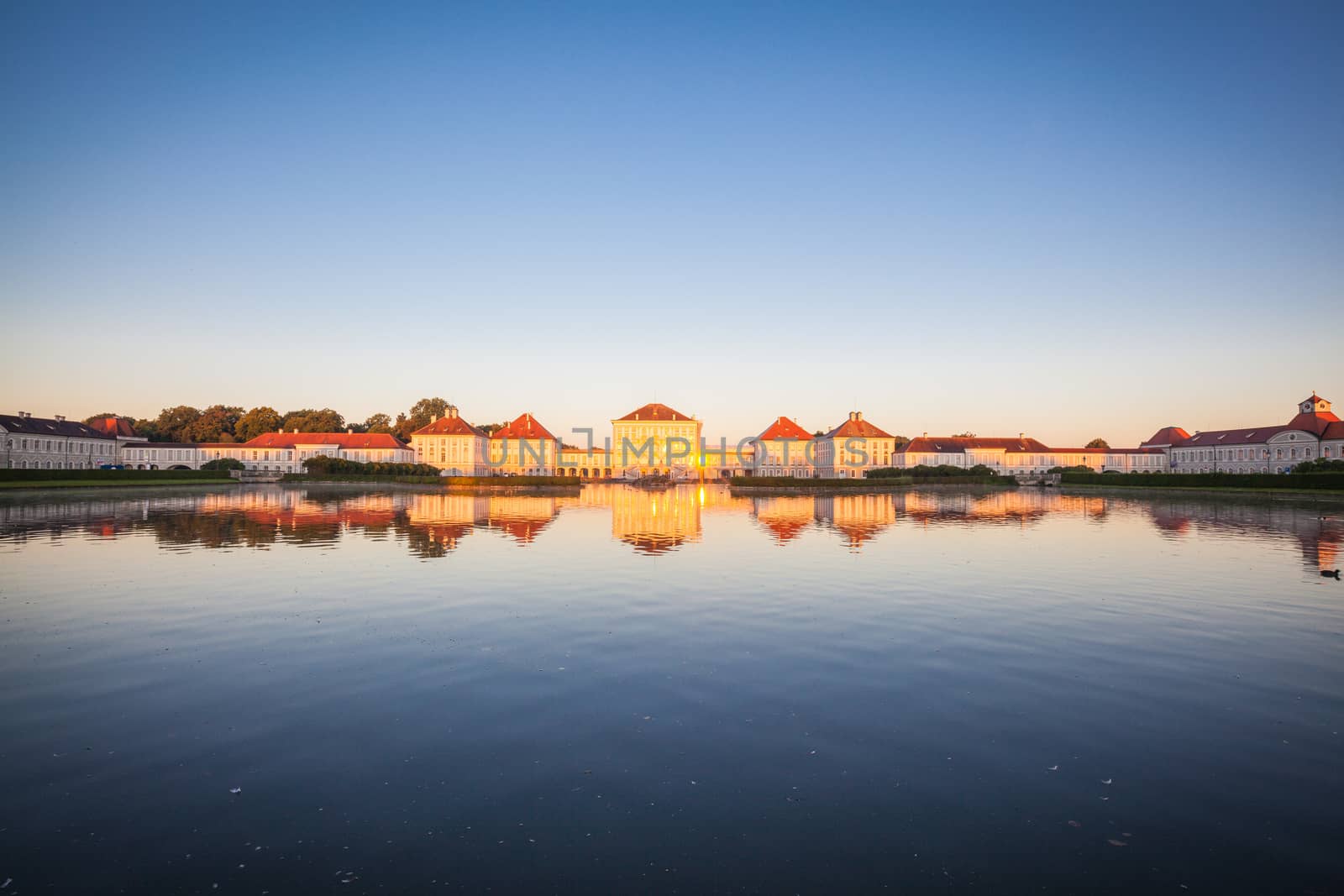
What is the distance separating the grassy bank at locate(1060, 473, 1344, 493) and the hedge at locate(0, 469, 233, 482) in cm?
8489

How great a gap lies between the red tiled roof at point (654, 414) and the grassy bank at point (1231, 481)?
52401 millimetres

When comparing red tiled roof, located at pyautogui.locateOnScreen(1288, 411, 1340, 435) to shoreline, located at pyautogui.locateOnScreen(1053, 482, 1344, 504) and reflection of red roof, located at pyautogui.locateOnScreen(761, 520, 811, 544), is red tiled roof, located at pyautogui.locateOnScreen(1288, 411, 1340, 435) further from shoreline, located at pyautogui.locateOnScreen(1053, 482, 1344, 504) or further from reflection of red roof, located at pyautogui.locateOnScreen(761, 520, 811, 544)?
reflection of red roof, located at pyautogui.locateOnScreen(761, 520, 811, 544)

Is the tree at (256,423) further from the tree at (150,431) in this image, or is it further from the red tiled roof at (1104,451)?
the red tiled roof at (1104,451)

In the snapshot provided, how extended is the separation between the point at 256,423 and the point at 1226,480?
387 feet

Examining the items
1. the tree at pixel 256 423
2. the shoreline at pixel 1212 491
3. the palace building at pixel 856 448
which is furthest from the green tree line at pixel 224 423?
the shoreline at pixel 1212 491

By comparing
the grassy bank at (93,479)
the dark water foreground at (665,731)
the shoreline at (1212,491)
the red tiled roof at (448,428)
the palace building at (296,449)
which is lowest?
the shoreline at (1212,491)

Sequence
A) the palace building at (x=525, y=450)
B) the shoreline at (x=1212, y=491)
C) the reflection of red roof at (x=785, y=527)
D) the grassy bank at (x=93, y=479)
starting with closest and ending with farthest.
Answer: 1. the reflection of red roof at (x=785, y=527)
2. the shoreline at (x=1212, y=491)
3. the grassy bank at (x=93, y=479)
4. the palace building at (x=525, y=450)

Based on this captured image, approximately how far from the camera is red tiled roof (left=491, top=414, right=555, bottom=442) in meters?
103

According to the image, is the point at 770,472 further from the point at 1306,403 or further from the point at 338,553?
the point at 338,553

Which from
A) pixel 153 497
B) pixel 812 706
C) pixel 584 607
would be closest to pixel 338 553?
pixel 584 607

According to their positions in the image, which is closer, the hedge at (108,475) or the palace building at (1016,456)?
the hedge at (108,475)

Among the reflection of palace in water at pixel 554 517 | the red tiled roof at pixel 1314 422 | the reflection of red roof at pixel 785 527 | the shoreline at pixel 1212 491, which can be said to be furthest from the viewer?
the red tiled roof at pixel 1314 422

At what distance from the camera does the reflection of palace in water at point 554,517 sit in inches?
877

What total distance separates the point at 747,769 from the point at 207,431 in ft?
416
